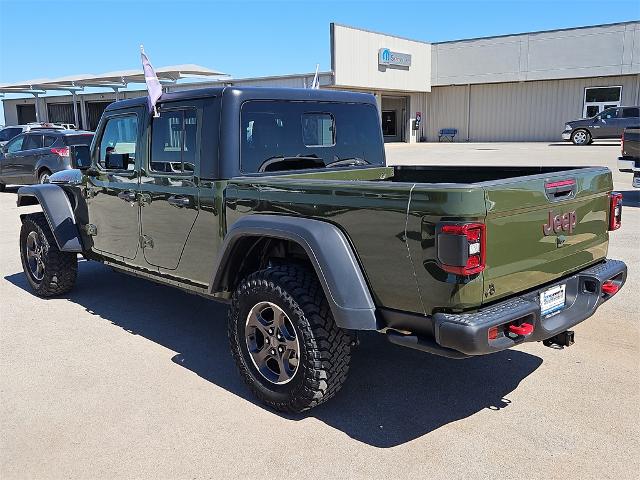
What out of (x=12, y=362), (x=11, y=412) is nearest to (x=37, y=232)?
(x=12, y=362)

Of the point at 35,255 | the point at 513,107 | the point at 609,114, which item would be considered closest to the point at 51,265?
the point at 35,255

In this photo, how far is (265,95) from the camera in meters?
4.05

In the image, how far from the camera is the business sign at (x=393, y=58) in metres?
33.8

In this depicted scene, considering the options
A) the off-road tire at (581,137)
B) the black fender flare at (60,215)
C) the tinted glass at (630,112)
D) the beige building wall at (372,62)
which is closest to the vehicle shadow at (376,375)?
the black fender flare at (60,215)

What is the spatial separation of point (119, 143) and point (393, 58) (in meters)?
31.8

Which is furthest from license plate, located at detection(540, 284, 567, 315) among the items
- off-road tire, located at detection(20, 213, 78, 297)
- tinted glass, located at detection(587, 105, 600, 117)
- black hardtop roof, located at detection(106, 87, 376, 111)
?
tinted glass, located at detection(587, 105, 600, 117)

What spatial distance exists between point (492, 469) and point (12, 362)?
3435 millimetres

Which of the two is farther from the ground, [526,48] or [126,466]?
[526,48]

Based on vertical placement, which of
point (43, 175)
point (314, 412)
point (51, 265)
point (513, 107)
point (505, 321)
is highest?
point (513, 107)

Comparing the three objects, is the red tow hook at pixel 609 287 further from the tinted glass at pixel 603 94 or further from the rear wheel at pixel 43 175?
the tinted glass at pixel 603 94

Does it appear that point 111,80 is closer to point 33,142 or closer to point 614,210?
point 33,142

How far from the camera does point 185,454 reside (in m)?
3.08

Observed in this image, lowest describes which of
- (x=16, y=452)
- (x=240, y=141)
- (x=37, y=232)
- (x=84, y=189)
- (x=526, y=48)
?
(x=16, y=452)

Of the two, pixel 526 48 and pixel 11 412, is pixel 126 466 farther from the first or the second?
pixel 526 48
